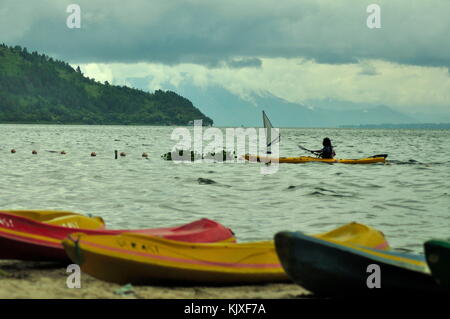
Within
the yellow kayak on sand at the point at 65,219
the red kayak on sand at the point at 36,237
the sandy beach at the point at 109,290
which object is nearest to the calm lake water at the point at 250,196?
the yellow kayak on sand at the point at 65,219

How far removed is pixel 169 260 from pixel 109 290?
3.71ft

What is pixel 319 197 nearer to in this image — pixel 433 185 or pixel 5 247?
pixel 433 185

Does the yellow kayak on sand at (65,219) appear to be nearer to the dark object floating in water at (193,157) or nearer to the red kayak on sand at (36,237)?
the red kayak on sand at (36,237)

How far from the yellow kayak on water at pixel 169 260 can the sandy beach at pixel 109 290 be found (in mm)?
167

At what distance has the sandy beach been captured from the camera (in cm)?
1041

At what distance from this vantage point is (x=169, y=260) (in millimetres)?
10781

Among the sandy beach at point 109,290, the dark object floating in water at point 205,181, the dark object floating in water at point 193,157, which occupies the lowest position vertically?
the sandy beach at point 109,290

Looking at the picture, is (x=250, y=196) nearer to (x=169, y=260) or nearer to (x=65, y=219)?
(x=65, y=219)

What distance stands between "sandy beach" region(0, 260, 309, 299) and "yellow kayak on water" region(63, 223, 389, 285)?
0.17 m

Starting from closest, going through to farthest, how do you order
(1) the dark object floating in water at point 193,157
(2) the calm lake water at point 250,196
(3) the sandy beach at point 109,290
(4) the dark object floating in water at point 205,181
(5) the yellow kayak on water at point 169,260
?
(3) the sandy beach at point 109,290 → (5) the yellow kayak on water at point 169,260 → (2) the calm lake water at point 250,196 → (4) the dark object floating in water at point 205,181 → (1) the dark object floating in water at point 193,157

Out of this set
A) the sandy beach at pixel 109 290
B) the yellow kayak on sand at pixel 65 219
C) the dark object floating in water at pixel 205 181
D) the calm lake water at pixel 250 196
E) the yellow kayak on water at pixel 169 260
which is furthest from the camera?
the dark object floating in water at pixel 205 181

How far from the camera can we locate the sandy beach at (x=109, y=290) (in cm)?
1041

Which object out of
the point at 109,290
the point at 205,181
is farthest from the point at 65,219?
the point at 205,181
